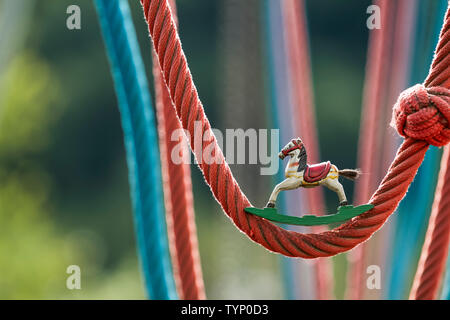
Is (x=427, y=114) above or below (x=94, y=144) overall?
above

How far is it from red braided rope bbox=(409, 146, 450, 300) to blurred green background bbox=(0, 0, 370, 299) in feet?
5.42

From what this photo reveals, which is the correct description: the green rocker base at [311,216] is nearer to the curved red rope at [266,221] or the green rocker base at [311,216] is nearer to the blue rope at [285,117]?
the curved red rope at [266,221]

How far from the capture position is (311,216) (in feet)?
1.49

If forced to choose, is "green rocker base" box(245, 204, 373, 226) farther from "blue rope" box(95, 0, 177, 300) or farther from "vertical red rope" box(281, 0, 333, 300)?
"vertical red rope" box(281, 0, 333, 300)

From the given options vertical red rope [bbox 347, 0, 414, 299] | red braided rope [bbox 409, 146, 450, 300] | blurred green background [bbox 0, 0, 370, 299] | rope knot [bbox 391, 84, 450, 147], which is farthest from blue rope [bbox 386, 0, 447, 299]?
blurred green background [bbox 0, 0, 370, 299]

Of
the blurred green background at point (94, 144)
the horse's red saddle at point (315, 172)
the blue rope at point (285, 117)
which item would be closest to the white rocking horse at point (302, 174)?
the horse's red saddle at point (315, 172)

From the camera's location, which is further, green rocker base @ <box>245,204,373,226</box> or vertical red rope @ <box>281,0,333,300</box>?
vertical red rope @ <box>281,0,333,300</box>

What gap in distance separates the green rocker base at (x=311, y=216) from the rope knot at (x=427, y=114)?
66mm

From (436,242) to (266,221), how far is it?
220mm

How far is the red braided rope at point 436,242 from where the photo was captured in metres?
0.60

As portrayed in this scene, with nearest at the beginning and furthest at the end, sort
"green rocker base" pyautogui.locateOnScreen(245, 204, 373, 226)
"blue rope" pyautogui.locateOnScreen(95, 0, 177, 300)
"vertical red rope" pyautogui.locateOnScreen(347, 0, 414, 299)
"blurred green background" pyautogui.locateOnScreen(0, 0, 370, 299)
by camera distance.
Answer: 1. "green rocker base" pyautogui.locateOnScreen(245, 204, 373, 226)
2. "blue rope" pyautogui.locateOnScreen(95, 0, 177, 300)
3. "vertical red rope" pyautogui.locateOnScreen(347, 0, 414, 299)
4. "blurred green background" pyautogui.locateOnScreen(0, 0, 370, 299)

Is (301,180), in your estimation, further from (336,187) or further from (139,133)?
(139,133)

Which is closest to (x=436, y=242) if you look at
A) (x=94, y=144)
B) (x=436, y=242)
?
(x=436, y=242)

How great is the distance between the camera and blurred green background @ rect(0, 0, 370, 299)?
250 centimetres
